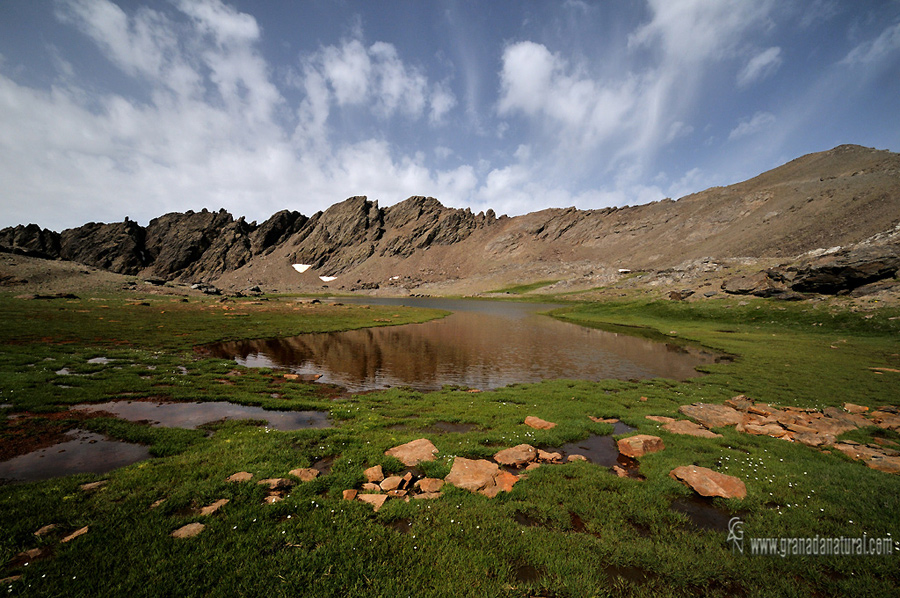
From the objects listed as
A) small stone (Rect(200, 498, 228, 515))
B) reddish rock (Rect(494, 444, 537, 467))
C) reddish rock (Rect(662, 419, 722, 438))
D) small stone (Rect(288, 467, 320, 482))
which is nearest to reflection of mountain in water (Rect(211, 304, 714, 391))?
reddish rock (Rect(662, 419, 722, 438))

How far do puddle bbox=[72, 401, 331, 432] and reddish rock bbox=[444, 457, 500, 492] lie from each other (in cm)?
742

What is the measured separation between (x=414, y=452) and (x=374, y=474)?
6.36ft

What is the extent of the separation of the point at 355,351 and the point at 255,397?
17.3 metres

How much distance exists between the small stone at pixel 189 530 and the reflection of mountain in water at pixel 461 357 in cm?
1535

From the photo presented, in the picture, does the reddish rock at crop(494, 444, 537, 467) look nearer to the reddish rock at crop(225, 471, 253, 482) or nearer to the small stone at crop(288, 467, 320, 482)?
the small stone at crop(288, 467, 320, 482)

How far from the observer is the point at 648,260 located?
171 metres

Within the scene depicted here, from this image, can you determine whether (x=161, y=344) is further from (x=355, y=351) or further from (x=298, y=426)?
(x=298, y=426)

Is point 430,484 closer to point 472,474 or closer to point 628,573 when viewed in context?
point 472,474

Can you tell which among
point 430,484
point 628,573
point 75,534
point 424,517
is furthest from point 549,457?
point 75,534

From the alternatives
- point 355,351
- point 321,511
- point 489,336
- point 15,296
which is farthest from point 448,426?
point 15,296

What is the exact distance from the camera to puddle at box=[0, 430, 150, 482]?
9766 millimetres

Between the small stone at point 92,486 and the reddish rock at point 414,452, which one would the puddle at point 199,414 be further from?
the small stone at point 92,486

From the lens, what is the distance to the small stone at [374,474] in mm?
9924

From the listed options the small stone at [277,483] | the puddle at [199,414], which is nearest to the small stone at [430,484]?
the small stone at [277,483]
